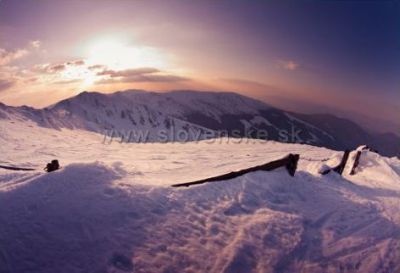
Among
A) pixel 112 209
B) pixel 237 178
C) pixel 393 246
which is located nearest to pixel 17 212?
pixel 112 209

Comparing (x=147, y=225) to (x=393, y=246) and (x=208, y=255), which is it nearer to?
(x=208, y=255)

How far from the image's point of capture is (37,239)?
263 inches

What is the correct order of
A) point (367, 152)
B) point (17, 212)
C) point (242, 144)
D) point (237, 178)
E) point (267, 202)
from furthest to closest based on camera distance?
point (242, 144), point (367, 152), point (237, 178), point (267, 202), point (17, 212)

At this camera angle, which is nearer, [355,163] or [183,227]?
[183,227]

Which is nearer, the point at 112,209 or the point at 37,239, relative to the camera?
the point at 37,239

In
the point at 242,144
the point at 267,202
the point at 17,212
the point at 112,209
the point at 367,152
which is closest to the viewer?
the point at 17,212

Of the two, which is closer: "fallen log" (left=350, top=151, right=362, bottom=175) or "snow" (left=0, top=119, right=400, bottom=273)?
"snow" (left=0, top=119, right=400, bottom=273)

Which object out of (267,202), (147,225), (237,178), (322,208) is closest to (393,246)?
(322,208)

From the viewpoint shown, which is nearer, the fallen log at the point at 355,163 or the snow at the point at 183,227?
the snow at the point at 183,227

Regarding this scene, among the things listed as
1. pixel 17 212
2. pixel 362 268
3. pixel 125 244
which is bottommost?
pixel 362 268

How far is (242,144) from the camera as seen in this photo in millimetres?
30703

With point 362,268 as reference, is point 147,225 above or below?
above

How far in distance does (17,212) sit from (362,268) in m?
7.14

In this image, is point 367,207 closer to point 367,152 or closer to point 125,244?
point 125,244
